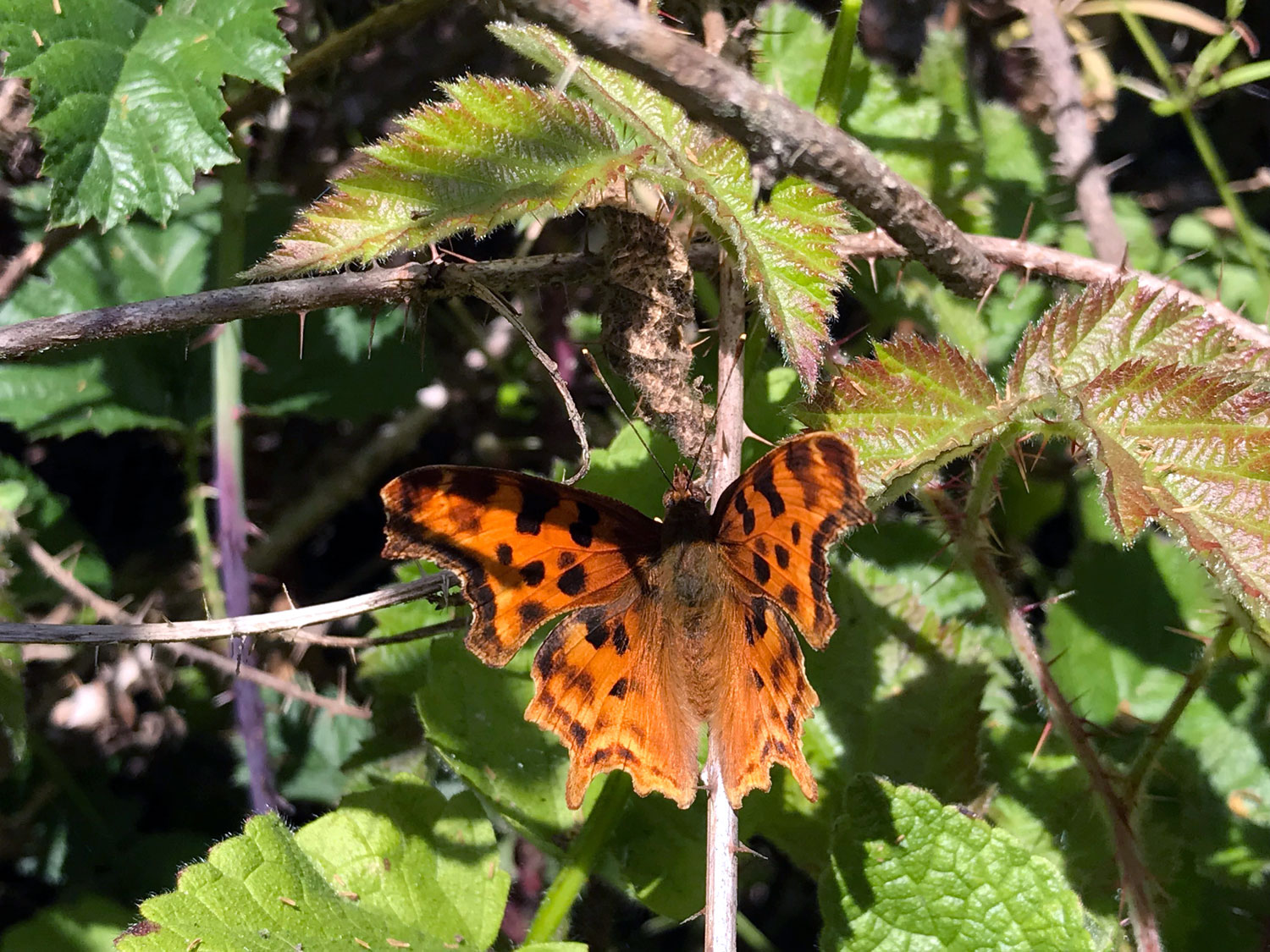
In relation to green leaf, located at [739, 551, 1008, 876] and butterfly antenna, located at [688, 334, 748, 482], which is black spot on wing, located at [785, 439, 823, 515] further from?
green leaf, located at [739, 551, 1008, 876]

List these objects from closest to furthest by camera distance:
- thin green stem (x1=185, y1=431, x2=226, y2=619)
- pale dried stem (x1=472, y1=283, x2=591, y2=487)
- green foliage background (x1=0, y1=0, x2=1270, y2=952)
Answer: green foliage background (x1=0, y1=0, x2=1270, y2=952) < pale dried stem (x1=472, y1=283, x2=591, y2=487) < thin green stem (x1=185, y1=431, x2=226, y2=619)

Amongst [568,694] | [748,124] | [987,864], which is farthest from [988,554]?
[748,124]

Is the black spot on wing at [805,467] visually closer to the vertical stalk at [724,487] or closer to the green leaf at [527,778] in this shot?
the vertical stalk at [724,487]

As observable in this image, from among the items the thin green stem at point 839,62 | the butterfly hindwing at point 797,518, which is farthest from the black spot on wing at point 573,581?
the thin green stem at point 839,62

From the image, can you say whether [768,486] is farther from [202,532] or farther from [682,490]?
[202,532]

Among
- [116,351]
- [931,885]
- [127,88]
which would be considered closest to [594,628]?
[931,885]

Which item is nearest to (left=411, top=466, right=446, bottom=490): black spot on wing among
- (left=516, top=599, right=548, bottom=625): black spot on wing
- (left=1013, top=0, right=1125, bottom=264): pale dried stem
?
(left=516, top=599, right=548, bottom=625): black spot on wing
